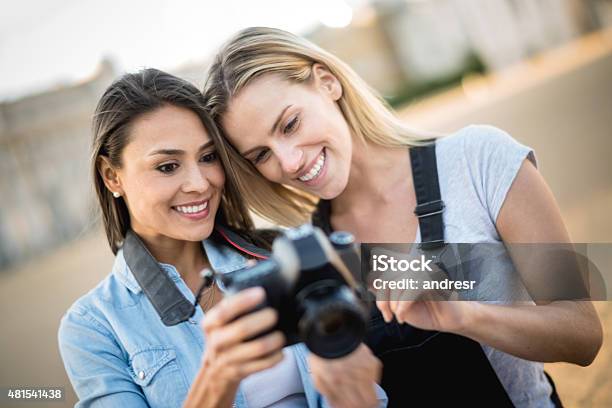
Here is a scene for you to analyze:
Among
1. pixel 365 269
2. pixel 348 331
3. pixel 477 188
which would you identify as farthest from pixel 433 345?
pixel 348 331

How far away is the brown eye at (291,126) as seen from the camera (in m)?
1.62

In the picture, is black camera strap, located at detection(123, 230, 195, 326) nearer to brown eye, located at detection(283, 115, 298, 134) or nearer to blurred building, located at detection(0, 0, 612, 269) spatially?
brown eye, located at detection(283, 115, 298, 134)

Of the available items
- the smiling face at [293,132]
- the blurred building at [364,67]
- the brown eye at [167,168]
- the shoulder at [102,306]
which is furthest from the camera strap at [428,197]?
the blurred building at [364,67]

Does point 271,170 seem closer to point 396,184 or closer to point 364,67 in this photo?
point 396,184

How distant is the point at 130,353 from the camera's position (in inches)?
58.3

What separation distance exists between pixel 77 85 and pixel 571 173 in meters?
7.14

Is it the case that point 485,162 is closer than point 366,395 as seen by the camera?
No

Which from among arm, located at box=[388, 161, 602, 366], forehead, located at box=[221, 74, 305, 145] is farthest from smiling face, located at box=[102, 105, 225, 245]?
arm, located at box=[388, 161, 602, 366]

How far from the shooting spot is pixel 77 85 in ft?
29.3

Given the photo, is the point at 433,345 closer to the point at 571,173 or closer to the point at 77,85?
the point at 571,173

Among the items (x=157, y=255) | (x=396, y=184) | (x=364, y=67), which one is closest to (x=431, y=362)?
(x=396, y=184)

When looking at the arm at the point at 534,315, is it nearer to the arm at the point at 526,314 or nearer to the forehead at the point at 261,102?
the arm at the point at 526,314

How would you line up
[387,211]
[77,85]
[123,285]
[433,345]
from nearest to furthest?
[433,345], [123,285], [387,211], [77,85]

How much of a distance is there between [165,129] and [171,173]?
122 millimetres
